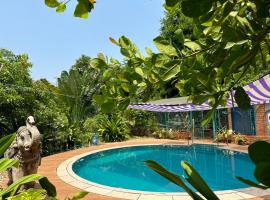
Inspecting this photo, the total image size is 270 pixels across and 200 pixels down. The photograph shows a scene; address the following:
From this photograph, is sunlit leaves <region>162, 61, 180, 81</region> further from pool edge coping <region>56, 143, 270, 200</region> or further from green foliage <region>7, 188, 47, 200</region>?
pool edge coping <region>56, 143, 270, 200</region>

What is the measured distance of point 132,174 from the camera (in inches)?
495

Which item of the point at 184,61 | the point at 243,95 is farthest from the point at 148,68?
the point at 243,95

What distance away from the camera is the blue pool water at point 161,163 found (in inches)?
431

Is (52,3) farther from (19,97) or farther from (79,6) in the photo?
(19,97)

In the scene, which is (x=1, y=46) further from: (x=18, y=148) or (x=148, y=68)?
(x=148, y=68)

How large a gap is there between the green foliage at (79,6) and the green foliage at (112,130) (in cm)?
1911

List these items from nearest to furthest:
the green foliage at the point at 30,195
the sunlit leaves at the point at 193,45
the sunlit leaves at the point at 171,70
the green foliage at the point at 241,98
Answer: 1. the green foliage at the point at 30,195
2. the green foliage at the point at 241,98
3. the sunlit leaves at the point at 171,70
4. the sunlit leaves at the point at 193,45

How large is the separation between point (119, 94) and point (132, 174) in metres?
11.7

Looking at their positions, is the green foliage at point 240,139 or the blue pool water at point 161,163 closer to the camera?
the blue pool water at point 161,163

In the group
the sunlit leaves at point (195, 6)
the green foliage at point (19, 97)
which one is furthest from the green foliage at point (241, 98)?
the green foliage at point (19, 97)

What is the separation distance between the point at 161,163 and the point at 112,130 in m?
5.90

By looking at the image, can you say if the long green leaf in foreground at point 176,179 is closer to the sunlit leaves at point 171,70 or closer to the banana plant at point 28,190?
the banana plant at point 28,190

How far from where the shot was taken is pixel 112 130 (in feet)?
65.7

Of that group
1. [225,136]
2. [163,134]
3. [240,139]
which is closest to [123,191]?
[240,139]
